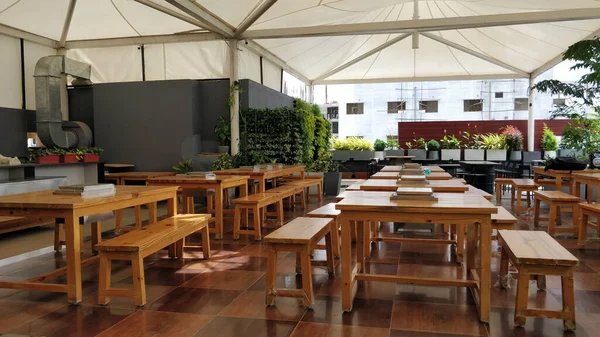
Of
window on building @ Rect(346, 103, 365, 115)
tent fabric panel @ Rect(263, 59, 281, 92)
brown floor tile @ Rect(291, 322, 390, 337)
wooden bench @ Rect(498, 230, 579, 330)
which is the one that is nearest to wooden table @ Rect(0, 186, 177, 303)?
brown floor tile @ Rect(291, 322, 390, 337)

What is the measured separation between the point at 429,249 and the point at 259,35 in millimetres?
6132

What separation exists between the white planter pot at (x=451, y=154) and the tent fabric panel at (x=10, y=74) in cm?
1107

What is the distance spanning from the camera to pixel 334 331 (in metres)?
2.64

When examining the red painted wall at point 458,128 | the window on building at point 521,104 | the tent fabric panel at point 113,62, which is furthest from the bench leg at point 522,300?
the window on building at point 521,104

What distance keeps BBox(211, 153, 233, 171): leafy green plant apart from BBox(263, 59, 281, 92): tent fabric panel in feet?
9.13

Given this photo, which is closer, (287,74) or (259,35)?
(259,35)

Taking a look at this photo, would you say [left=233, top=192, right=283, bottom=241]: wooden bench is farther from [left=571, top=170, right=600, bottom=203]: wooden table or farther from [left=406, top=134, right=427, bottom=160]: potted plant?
[left=406, top=134, right=427, bottom=160]: potted plant

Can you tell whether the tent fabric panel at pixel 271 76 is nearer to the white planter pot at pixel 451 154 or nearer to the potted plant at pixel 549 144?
the white planter pot at pixel 451 154

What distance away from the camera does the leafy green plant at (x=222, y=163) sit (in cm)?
883

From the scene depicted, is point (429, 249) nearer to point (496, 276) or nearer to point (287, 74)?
point (496, 276)

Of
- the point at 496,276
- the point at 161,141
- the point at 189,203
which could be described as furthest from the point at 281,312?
the point at 161,141

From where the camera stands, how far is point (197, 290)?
3451mm

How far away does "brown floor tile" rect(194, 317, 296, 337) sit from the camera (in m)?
2.63

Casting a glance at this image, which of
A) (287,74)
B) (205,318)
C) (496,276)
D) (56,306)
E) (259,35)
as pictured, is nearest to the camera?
(205,318)
